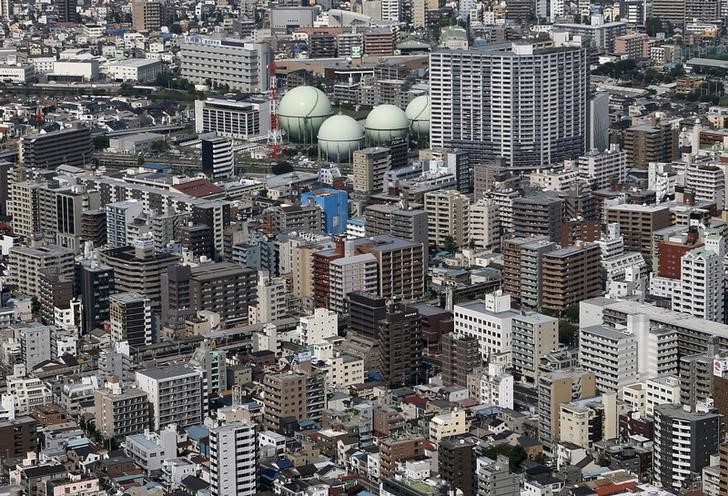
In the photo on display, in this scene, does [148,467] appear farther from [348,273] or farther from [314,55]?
[314,55]

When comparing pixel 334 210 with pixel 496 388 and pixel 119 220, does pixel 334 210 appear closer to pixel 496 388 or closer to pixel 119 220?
pixel 119 220

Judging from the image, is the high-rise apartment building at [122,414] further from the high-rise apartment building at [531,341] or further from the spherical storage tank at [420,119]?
the spherical storage tank at [420,119]

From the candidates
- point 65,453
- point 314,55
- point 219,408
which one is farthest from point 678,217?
point 314,55

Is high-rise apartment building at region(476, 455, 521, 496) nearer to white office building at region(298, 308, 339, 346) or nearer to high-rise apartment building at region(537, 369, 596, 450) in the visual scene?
high-rise apartment building at region(537, 369, 596, 450)

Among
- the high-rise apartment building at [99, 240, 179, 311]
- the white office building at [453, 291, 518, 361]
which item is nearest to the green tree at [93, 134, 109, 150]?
the high-rise apartment building at [99, 240, 179, 311]

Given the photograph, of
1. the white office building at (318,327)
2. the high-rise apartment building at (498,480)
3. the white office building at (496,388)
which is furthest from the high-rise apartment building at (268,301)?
the high-rise apartment building at (498,480)

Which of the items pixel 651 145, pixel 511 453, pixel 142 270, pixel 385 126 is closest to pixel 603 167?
pixel 651 145

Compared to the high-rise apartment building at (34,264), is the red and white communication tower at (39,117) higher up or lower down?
higher up
